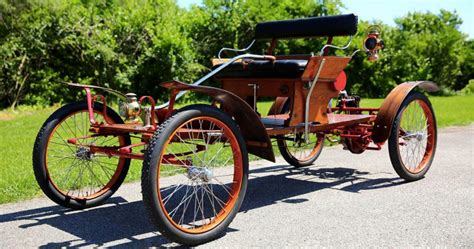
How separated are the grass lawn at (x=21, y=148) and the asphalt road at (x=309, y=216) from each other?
0.34 metres

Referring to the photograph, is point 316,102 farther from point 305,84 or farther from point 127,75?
point 127,75

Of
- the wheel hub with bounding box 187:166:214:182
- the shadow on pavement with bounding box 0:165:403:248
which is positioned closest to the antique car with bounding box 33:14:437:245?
the wheel hub with bounding box 187:166:214:182

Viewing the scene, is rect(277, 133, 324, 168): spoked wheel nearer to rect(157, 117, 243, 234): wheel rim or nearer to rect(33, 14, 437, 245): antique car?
rect(33, 14, 437, 245): antique car

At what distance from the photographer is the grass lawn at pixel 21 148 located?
17.3 ft

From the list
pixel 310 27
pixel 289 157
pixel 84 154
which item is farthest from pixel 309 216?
pixel 310 27

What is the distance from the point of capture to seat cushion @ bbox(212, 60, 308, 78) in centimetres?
496

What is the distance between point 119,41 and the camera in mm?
16031

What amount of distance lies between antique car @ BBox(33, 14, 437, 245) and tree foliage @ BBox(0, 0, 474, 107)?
9.23 m

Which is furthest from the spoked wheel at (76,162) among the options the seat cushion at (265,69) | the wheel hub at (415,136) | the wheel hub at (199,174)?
the wheel hub at (415,136)

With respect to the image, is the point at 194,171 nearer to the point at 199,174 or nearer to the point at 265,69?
the point at 199,174

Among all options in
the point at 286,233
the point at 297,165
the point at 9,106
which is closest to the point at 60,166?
the point at 297,165

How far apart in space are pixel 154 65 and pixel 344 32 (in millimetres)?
11205

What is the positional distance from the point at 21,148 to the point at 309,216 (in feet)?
16.1

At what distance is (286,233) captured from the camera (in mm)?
4035
